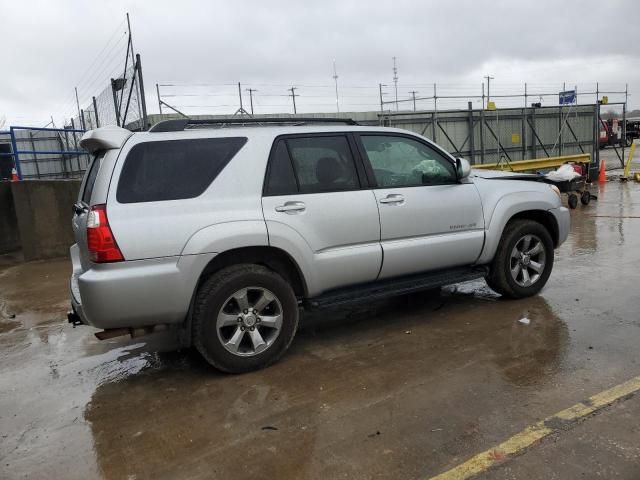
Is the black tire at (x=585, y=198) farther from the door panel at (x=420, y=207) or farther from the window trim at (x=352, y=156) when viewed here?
the window trim at (x=352, y=156)

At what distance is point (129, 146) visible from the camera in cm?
391

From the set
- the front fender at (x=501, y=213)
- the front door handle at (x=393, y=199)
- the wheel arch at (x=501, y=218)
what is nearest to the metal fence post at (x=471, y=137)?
the wheel arch at (x=501, y=218)

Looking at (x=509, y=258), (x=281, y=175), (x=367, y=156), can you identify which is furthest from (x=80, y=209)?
(x=509, y=258)

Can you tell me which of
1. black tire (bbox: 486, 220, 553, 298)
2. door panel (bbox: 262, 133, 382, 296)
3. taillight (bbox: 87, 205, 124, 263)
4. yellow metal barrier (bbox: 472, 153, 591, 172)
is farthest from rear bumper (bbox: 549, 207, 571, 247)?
yellow metal barrier (bbox: 472, 153, 591, 172)

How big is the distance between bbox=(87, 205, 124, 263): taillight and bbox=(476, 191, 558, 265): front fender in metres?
3.38

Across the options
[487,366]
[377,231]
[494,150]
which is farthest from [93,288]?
[494,150]

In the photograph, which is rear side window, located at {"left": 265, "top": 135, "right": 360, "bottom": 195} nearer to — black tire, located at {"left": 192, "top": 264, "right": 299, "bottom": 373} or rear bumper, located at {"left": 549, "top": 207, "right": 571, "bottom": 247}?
black tire, located at {"left": 192, "top": 264, "right": 299, "bottom": 373}

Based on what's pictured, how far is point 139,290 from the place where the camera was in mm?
3695

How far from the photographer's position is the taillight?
364cm

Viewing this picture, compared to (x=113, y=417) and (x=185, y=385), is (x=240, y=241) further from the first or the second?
(x=113, y=417)

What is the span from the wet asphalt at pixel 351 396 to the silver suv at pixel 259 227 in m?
0.46

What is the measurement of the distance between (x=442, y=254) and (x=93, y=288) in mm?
2972

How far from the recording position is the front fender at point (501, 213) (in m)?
5.25

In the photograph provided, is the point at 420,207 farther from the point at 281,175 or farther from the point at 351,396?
the point at 351,396
